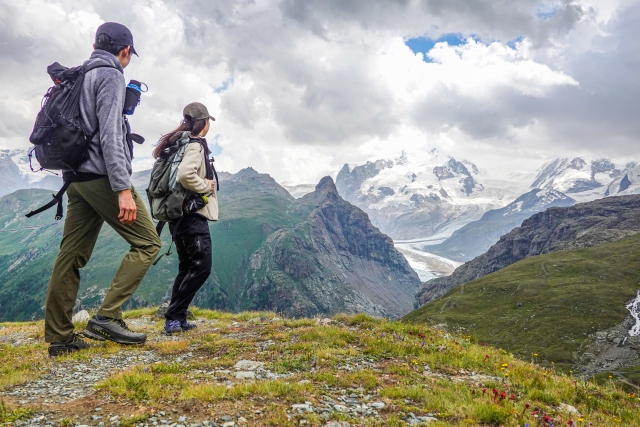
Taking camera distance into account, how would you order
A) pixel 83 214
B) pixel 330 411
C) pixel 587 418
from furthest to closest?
→ pixel 83 214, pixel 587 418, pixel 330 411

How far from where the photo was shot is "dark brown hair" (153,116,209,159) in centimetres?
1066

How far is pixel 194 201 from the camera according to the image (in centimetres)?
1044

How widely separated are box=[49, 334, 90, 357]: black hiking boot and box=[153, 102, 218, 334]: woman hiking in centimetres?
244

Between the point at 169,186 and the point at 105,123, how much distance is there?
8.55 feet

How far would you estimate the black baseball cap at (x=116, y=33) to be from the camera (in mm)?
8562

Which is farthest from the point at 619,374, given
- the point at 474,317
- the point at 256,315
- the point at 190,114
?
the point at 190,114

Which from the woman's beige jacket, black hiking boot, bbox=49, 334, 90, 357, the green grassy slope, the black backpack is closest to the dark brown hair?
the woman's beige jacket

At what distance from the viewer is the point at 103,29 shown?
8.60m

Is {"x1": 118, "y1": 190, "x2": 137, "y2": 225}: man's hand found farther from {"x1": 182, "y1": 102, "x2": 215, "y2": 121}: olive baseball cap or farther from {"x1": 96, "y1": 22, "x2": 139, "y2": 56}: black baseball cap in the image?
{"x1": 182, "y1": 102, "x2": 215, "y2": 121}: olive baseball cap

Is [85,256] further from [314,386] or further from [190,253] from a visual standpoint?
[314,386]

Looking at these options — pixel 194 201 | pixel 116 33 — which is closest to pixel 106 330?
pixel 194 201

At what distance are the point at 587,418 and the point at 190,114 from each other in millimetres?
10640

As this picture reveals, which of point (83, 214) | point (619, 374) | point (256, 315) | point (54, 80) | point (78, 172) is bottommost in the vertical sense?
point (619, 374)

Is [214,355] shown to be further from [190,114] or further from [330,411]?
→ [190,114]
